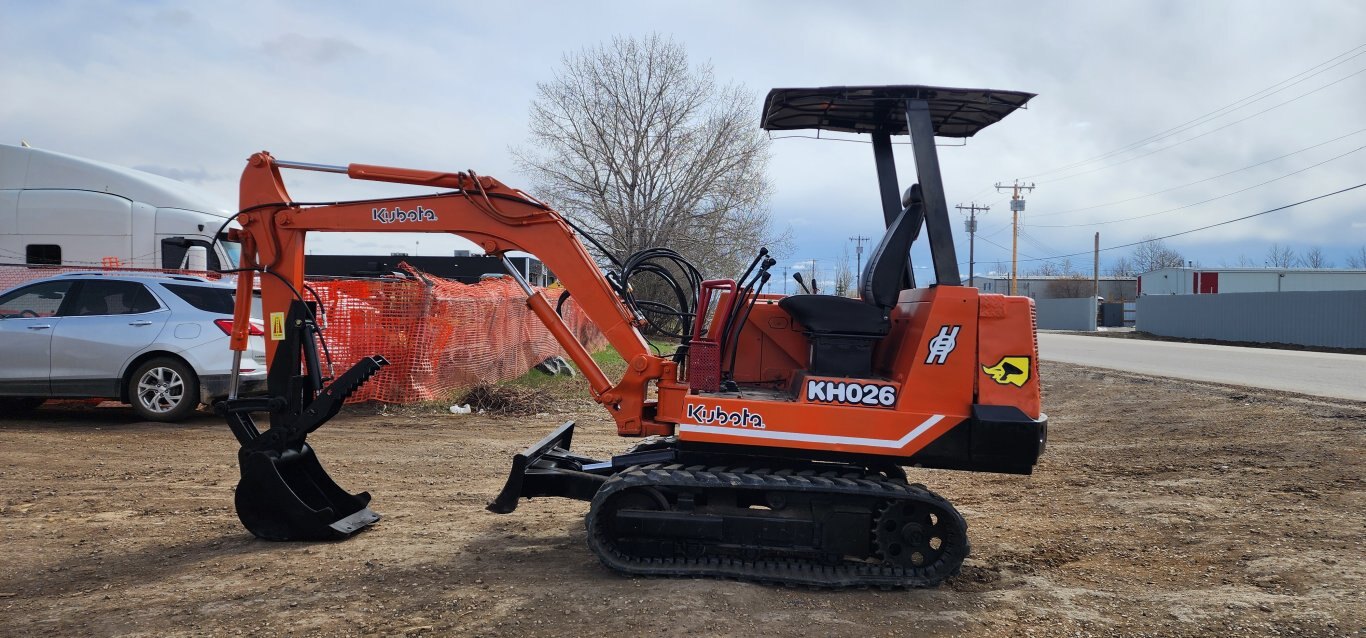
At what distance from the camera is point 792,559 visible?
503 centimetres

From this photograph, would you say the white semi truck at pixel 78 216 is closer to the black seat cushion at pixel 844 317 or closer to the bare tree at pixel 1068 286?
the black seat cushion at pixel 844 317

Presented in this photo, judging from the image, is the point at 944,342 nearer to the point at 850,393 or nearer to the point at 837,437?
the point at 850,393

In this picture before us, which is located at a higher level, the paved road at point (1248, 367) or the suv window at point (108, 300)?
the suv window at point (108, 300)

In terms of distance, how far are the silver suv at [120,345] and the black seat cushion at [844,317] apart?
290 inches

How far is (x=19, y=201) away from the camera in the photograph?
1304 centimetres

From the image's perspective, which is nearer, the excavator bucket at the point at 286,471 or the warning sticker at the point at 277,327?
the excavator bucket at the point at 286,471

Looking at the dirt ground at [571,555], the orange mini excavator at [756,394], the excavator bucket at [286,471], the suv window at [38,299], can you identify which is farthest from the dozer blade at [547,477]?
the suv window at [38,299]

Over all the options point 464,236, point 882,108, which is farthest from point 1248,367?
point 464,236

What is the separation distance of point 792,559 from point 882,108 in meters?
2.92

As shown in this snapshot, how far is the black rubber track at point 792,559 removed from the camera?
15.9 feet

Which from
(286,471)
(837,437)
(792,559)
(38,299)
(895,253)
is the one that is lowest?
(792,559)

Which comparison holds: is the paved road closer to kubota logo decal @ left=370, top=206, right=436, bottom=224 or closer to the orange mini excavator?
the orange mini excavator

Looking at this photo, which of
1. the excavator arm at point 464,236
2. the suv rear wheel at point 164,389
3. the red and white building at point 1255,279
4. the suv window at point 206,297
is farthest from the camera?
the red and white building at point 1255,279

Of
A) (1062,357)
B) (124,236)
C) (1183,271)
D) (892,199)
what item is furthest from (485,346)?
(1183,271)
